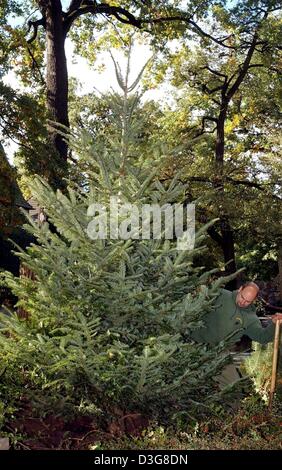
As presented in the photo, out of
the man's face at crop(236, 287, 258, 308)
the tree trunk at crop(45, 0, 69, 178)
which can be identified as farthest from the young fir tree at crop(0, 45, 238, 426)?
the tree trunk at crop(45, 0, 69, 178)

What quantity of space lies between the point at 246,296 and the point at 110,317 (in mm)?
1700

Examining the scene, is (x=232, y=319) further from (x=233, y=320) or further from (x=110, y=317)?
(x=110, y=317)

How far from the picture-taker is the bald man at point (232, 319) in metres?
6.95

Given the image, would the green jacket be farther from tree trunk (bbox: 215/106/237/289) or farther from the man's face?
tree trunk (bbox: 215/106/237/289)

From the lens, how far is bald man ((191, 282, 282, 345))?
6947 mm

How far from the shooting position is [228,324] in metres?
7.07

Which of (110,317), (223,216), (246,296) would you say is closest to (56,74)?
(223,216)

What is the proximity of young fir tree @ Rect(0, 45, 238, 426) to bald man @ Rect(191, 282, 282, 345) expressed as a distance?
10.6 inches

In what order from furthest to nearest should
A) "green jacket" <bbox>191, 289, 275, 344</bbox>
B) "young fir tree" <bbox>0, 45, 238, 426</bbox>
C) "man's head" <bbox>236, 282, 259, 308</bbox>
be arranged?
1. "man's head" <bbox>236, 282, 259, 308</bbox>
2. "green jacket" <bbox>191, 289, 275, 344</bbox>
3. "young fir tree" <bbox>0, 45, 238, 426</bbox>

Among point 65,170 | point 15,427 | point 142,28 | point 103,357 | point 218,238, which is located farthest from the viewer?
point 218,238

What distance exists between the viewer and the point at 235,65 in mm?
28641

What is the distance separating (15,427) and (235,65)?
982 inches
